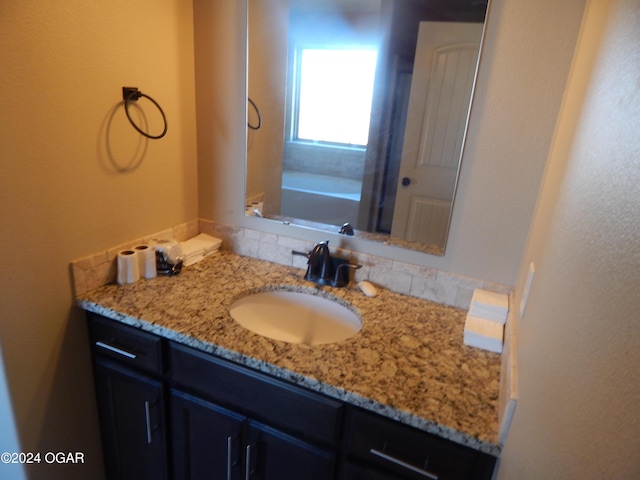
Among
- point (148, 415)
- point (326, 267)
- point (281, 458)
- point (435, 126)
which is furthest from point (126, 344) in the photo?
point (435, 126)

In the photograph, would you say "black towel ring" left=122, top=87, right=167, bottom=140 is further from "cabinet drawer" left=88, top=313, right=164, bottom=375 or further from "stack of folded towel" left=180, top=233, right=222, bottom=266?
"cabinet drawer" left=88, top=313, right=164, bottom=375

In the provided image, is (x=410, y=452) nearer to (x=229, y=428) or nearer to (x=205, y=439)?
(x=229, y=428)

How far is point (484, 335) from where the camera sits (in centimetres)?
117

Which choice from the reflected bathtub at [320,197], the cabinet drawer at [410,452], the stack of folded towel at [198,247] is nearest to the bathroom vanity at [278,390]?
the cabinet drawer at [410,452]

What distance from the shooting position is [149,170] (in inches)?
59.1

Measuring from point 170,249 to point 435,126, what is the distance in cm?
109

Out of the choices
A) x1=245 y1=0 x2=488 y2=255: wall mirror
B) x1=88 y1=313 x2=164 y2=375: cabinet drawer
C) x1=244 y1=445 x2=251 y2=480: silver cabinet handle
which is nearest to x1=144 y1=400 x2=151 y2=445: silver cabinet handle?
x1=88 y1=313 x2=164 y2=375: cabinet drawer

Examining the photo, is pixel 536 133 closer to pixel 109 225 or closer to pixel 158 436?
pixel 109 225

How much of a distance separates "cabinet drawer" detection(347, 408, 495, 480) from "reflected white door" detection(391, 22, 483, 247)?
68cm

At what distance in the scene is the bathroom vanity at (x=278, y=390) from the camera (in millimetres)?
959

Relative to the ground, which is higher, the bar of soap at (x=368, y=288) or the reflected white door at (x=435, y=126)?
the reflected white door at (x=435, y=126)

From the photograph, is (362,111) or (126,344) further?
(362,111)

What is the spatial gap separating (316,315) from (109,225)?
2.70 ft

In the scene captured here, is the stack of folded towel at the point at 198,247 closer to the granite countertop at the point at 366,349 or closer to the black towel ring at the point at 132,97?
the granite countertop at the point at 366,349
